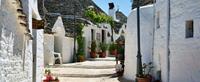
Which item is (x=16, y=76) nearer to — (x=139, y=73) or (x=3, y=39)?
(x=3, y=39)

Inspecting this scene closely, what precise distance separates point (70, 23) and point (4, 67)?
25992mm

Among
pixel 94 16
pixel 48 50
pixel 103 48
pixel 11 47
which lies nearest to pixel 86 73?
pixel 48 50

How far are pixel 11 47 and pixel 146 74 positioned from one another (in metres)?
9.25

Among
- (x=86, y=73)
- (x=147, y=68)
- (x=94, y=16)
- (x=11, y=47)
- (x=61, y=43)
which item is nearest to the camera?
(x=11, y=47)

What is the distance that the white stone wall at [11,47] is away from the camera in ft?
31.1

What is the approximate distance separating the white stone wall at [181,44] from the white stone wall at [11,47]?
16.0ft

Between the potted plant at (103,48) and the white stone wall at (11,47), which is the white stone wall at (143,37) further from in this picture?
the potted plant at (103,48)

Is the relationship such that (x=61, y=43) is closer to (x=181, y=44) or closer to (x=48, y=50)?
(x=48, y=50)

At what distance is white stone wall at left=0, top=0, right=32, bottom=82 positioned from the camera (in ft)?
31.1

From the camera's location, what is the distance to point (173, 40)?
50.6ft

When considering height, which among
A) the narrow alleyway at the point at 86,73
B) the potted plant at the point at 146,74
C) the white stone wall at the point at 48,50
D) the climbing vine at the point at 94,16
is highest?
the climbing vine at the point at 94,16

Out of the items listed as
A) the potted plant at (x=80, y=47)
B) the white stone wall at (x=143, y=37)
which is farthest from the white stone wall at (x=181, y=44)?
the potted plant at (x=80, y=47)

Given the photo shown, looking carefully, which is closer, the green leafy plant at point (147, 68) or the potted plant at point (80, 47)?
the green leafy plant at point (147, 68)

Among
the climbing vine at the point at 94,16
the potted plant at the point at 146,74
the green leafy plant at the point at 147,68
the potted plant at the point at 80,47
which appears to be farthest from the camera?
the climbing vine at the point at 94,16
